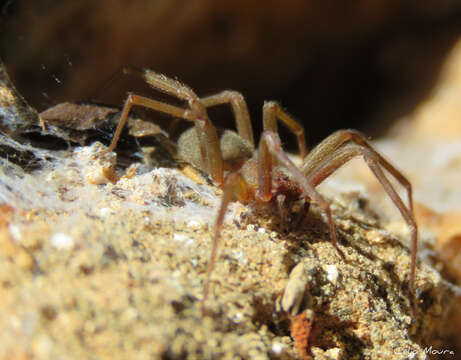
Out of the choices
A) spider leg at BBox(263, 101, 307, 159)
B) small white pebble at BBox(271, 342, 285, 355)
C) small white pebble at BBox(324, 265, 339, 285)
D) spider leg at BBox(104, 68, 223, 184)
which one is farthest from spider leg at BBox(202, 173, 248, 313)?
spider leg at BBox(263, 101, 307, 159)

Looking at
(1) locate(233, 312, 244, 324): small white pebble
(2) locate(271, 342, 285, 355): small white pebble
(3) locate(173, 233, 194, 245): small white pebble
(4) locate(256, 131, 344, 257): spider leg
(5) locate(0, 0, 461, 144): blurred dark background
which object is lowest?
(2) locate(271, 342, 285, 355): small white pebble

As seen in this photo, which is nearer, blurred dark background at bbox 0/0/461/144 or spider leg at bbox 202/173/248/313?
spider leg at bbox 202/173/248/313

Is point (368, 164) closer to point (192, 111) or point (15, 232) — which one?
point (192, 111)

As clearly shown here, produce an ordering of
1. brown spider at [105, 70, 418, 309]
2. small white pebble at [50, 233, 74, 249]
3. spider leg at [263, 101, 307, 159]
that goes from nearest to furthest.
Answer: small white pebble at [50, 233, 74, 249]
brown spider at [105, 70, 418, 309]
spider leg at [263, 101, 307, 159]

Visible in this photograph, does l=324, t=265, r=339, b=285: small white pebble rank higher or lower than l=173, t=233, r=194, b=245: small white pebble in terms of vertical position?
higher

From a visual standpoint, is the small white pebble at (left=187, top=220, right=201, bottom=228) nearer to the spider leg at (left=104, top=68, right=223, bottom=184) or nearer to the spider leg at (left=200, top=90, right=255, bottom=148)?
the spider leg at (left=104, top=68, right=223, bottom=184)

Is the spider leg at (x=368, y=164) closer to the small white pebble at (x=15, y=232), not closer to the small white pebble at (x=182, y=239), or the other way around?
the small white pebble at (x=182, y=239)

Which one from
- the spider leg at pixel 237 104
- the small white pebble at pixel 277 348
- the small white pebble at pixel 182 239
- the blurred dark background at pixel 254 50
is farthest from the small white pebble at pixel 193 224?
the blurred dark background at pixel 254 50
